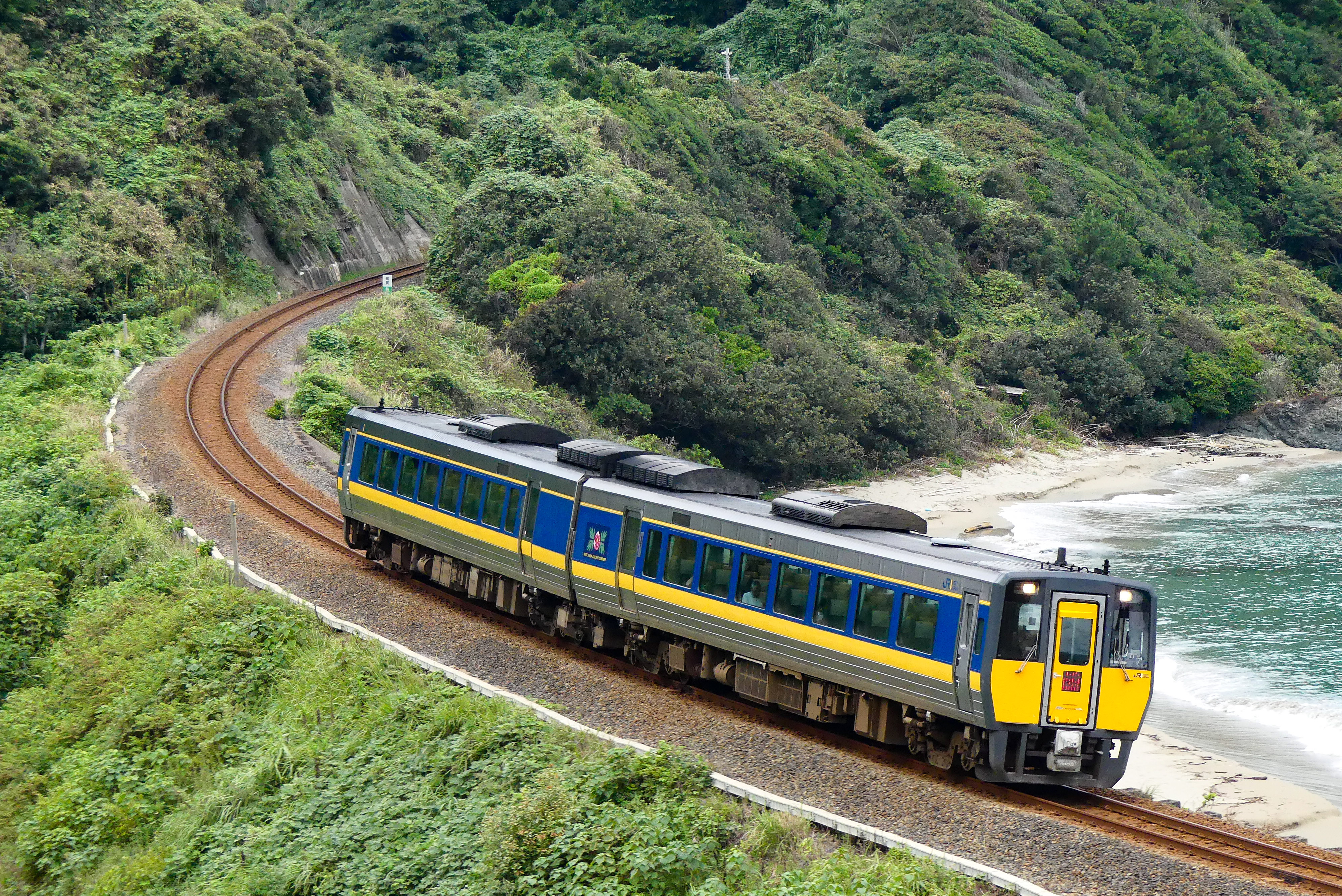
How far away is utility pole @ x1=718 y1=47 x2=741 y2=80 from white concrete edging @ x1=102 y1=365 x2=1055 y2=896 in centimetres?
6165

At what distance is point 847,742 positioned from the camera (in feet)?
→ 47.1

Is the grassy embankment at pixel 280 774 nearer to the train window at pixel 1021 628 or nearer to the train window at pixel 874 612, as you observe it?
the train window at pixel 874 612

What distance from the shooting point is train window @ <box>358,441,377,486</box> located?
21.6 meters

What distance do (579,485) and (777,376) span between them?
22.9 metres

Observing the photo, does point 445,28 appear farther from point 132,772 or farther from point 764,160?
point 132,772

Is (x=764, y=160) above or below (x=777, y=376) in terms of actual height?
above

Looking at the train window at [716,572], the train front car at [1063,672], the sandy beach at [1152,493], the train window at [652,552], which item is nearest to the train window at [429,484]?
the train window at [652,552]

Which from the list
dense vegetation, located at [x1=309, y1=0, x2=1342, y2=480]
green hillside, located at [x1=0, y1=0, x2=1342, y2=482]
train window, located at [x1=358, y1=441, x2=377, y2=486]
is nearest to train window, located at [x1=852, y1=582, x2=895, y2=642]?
train window, located at [x1=358, y1=441, x2=377, y2=486]

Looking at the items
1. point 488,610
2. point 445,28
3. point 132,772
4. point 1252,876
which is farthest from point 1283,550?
point 445,28

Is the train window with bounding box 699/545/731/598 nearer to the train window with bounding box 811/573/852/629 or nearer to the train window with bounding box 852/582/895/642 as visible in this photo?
the train window with bounding box 811/573/852/629

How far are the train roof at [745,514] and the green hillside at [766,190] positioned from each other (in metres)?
16.0

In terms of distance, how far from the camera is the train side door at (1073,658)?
504 inches

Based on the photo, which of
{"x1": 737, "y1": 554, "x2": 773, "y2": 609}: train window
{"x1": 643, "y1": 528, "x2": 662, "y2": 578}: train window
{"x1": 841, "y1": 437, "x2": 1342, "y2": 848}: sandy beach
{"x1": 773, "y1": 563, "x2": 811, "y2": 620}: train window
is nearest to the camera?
{"x1": 773, "y1": 563, "x2": 811, "y2": 620}: train window

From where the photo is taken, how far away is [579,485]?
57.4 ft
